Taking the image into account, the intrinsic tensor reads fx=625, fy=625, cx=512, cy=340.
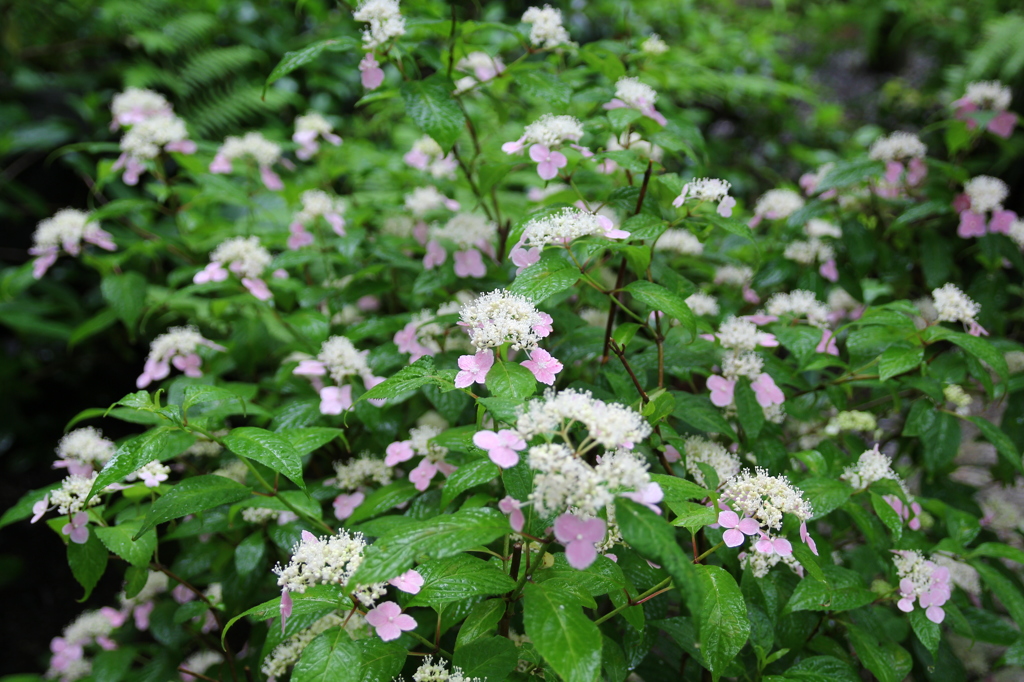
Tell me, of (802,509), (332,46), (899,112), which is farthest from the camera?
(899,112)

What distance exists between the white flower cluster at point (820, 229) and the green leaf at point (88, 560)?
1989 millimetres

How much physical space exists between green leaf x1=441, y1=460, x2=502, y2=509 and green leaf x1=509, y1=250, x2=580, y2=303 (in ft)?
A: 0.90

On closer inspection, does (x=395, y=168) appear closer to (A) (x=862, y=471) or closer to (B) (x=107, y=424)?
(A) (x=862, y=471)

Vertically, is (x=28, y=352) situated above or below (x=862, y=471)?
below

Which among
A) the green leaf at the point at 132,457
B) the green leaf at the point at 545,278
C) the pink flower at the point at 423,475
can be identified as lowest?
the pink flower at the point at 423,475

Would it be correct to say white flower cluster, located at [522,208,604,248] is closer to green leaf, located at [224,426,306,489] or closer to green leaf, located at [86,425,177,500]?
green leaf, located at [224,426,306,489]

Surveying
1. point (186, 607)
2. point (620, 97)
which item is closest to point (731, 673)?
point (186, 607)

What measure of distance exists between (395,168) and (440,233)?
0.63 meters

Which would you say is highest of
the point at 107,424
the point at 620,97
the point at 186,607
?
the point at 620,97

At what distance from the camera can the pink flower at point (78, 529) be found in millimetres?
1132

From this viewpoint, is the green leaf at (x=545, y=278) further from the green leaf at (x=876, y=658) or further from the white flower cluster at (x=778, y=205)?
the white flower cluster at (x=778, y=205)

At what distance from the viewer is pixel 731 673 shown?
1041 mm

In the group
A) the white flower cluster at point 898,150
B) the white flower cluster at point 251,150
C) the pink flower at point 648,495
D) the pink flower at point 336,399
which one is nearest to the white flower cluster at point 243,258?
the pink flower at point 336,399

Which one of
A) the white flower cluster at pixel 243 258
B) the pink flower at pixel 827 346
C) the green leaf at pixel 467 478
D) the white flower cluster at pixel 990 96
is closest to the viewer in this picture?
the green leaf at pixel 467 478
